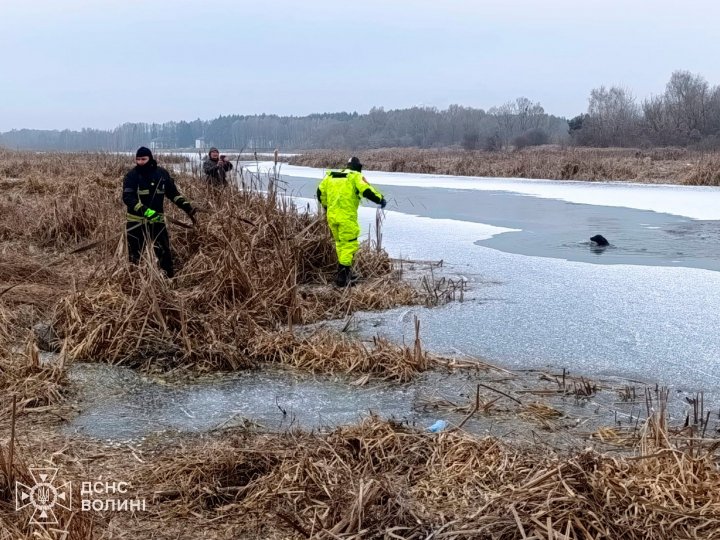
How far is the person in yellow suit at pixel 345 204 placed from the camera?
778 cm

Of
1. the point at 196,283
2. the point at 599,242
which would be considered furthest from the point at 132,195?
the point at 599,242

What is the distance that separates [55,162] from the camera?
20.5 meters

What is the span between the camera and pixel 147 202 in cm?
708

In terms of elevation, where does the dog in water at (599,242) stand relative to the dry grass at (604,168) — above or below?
below

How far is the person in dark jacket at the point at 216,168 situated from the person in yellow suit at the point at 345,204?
Answer: 191cm

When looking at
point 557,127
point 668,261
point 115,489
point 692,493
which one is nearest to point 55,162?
point 668,261

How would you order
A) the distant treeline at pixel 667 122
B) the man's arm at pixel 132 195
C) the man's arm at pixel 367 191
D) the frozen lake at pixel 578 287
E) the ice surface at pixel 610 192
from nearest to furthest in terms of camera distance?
1. the frozen lake at pixel 578 287
2. the man's arm at pixel 132 195
3. the man's arm at pixel 367 191
4. the ice surface at pixel 610 192
5. the distant treeline at pixel 667 122

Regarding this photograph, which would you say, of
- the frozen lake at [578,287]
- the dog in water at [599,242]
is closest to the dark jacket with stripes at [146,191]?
the frozen lake at [578,287]

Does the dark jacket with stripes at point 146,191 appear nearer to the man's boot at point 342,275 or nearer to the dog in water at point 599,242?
the man's boot at point 342,275

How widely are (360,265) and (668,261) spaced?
4.02 metres

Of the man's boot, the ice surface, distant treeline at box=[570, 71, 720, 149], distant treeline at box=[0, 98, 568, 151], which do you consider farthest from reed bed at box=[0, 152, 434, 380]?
distant treeline at box=[0, 98, 568, 151]

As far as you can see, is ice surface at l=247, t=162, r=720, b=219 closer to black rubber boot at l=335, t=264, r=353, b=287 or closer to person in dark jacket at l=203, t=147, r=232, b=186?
person in dark jacket at l=203, t=147, r=232, b=186

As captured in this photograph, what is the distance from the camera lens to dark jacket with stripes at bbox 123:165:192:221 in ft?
22.6

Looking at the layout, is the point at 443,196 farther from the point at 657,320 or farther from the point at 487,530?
the point at 487,530
